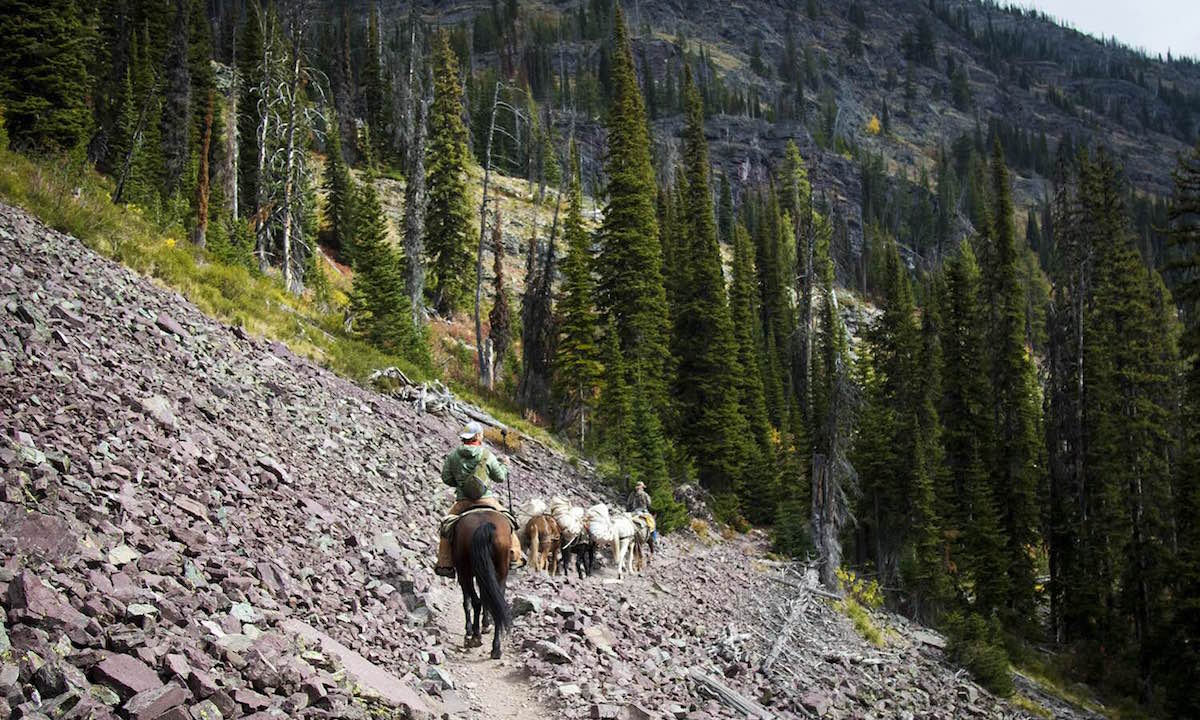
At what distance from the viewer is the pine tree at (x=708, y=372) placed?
132 feet

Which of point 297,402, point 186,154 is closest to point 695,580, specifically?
point 297,402

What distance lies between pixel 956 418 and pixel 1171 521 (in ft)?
36.3

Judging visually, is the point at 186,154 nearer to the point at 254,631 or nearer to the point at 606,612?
the point at 606,612

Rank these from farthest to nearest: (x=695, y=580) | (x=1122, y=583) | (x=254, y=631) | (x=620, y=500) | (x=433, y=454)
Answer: (x=1122, y=583) < (x=620, y=500) < (x=695, y=580) < (x=433, y=454) < (x=254, y=631)

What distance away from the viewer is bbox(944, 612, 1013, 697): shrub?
22.2 meters

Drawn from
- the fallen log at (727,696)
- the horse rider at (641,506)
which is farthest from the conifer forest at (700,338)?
the fallen log at (727,696)

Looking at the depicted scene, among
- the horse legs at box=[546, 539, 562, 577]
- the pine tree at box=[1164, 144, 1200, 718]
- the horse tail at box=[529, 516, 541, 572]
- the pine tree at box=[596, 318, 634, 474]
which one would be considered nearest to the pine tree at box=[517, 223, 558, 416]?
the pine tree at box=[596, 318, 634, 474]

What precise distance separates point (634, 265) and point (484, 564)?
29182mm

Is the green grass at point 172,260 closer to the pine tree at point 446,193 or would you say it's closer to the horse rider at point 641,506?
the horse rider at point 641,506

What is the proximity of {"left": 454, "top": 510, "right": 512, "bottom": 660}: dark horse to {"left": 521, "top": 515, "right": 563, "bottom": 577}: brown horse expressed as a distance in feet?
19.0

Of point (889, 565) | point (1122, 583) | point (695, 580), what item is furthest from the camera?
point (889, 565)

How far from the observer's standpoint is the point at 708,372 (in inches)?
1661

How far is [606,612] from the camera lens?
1290 centimetres

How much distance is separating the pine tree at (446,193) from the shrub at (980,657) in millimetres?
32740
